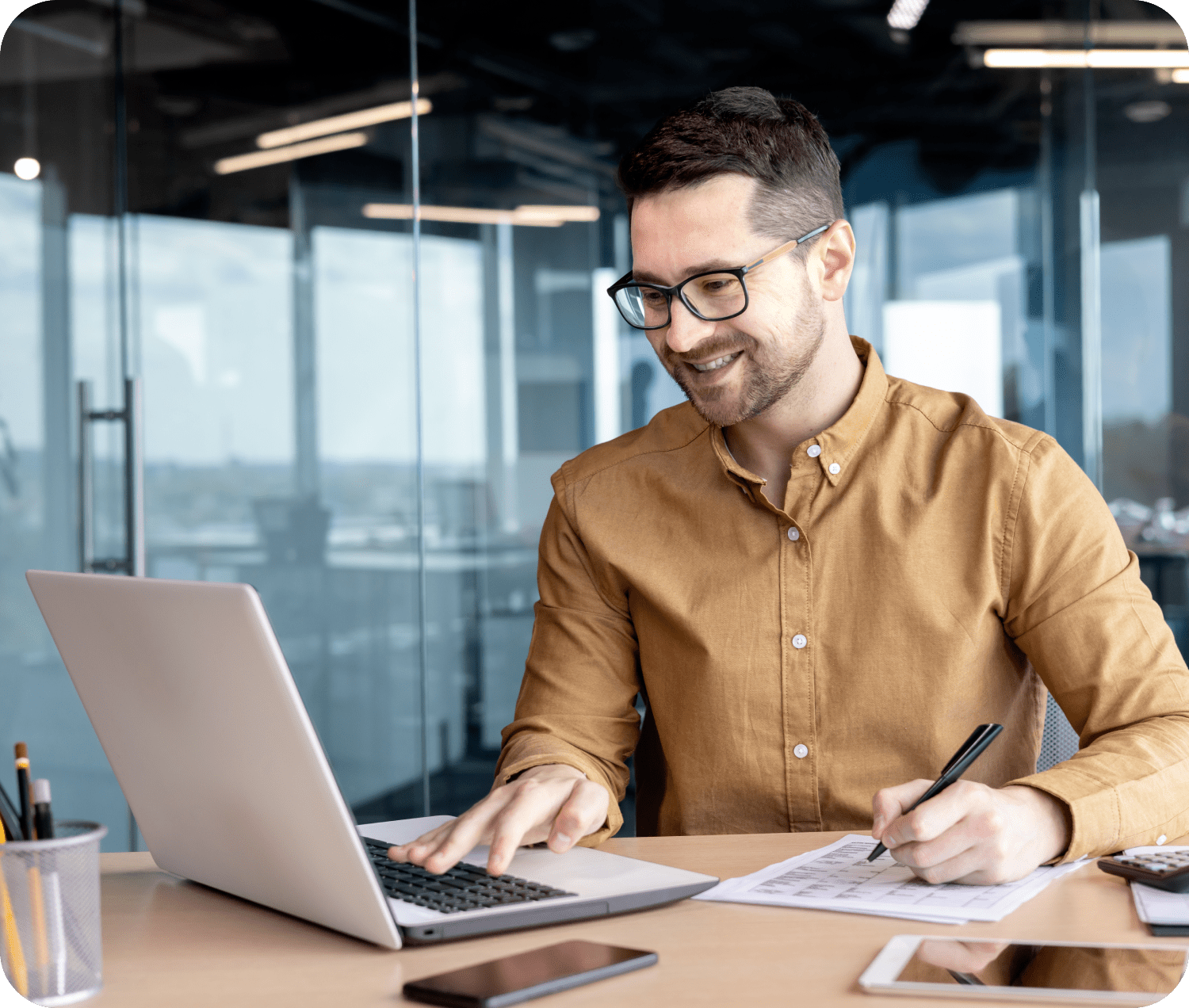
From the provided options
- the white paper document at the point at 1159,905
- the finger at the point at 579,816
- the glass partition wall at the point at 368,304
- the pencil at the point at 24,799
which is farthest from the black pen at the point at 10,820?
the glass partition wall at the point at 368,304

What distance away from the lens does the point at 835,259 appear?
1.52 meters

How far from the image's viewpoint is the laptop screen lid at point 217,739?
0.80 metres

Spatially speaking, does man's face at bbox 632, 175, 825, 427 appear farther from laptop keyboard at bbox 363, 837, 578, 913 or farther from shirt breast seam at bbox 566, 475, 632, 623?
laptop keyboard at bbox 363, 837, 578, 913

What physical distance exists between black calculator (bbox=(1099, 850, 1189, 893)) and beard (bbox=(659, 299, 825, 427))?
0.63 m

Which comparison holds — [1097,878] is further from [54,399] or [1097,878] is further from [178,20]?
[178,20]

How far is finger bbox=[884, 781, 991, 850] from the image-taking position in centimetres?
98

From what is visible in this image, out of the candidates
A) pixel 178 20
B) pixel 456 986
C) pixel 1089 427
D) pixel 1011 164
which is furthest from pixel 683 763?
pixel 178 20

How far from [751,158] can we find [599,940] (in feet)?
2.99

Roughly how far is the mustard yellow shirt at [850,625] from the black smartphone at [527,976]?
0.44m

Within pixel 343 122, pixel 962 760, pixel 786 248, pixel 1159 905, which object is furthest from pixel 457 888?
pixel 343 122

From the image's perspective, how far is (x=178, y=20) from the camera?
131 inches

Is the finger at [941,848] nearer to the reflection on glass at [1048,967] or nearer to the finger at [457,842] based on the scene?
the reflection on glass at [1048,967]

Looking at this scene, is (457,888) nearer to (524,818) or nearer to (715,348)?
(524,818)

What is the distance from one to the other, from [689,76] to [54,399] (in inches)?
74.2
